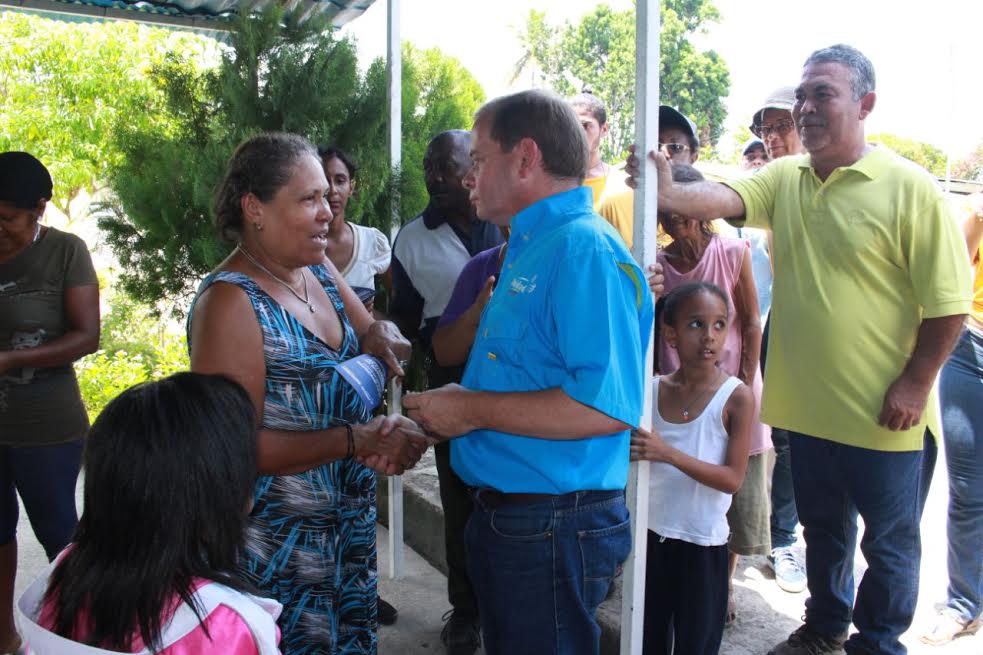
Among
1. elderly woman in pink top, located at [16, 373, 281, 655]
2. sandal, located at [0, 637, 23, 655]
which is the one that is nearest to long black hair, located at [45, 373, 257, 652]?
elderly woman in pink top, located at [16, 373, 281, 655]

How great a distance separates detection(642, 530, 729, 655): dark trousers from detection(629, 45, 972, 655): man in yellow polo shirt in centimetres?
50

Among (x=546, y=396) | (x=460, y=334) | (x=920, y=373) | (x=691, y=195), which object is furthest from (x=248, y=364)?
(x=920, y=373)

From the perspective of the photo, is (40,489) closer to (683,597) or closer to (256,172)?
(256,172)

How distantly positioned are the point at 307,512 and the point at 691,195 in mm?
1493

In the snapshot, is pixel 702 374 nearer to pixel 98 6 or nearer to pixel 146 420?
pixel 146 420

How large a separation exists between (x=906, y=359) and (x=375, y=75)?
141 inches

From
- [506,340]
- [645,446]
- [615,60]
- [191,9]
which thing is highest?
[615,60]

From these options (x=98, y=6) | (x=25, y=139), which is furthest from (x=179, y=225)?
(x=25, y=139)

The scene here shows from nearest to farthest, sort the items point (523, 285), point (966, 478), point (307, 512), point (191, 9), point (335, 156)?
point (523, 285) → point (307, 512) → point (966, 478) → point (335, 156) → point (191, 9)

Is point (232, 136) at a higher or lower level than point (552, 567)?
higher

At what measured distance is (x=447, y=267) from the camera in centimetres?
335

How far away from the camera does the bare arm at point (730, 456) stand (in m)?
2.41

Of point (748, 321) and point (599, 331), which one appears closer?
point (599, 331)

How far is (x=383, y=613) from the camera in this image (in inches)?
140
